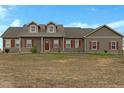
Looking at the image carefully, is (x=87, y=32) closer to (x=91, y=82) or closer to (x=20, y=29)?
(x=20, y=29)

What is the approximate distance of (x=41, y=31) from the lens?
115 ft

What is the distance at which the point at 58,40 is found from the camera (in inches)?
1362

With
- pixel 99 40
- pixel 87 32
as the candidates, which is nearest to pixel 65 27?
pixel 87 32

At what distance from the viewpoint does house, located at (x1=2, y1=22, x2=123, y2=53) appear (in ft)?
113

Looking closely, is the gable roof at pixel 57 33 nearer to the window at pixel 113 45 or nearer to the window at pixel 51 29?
the window at pixel 51 29

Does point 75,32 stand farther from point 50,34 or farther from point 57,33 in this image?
point 50,34

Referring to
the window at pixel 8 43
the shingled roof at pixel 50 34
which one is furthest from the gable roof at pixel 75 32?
the window at pixel 8 43

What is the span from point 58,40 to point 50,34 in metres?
1.20

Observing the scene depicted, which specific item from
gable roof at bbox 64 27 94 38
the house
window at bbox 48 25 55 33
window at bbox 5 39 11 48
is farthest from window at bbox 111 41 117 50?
window at bbox 5 39 11 48

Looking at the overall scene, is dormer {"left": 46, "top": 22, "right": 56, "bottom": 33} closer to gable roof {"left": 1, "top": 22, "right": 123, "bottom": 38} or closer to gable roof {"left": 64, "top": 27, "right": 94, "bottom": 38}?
gable roof {"left": 1, "top": 22, "right": 123, "bottom": 38}

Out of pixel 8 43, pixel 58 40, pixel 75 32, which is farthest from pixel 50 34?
pixel 8 43

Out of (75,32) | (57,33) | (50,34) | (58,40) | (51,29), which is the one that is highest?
(51,29)
